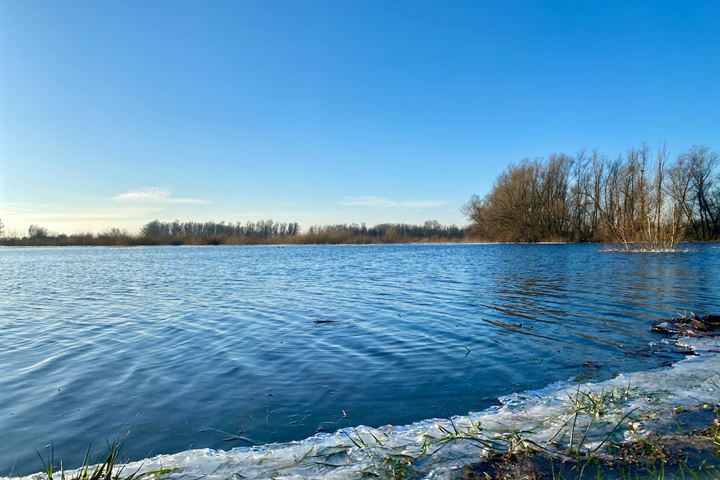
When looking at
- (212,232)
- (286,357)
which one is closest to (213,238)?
(212,232)

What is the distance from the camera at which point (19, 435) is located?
4.48m

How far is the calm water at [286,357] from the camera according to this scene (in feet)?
15.5

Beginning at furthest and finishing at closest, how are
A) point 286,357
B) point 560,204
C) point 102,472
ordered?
point 560,204 → point 286,357 → point 102,472

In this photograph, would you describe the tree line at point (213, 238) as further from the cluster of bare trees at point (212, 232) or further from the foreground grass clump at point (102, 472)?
the foreground grass clump at point (102, 472)

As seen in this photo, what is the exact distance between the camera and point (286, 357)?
7.26m

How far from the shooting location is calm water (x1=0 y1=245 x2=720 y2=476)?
4.71 meters

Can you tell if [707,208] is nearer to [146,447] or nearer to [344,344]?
[344,344]

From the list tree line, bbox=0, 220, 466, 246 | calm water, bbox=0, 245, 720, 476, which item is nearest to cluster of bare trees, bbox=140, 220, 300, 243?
tree line, bbox=0, 220, 466, 246

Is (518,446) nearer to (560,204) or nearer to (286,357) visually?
(286,357)

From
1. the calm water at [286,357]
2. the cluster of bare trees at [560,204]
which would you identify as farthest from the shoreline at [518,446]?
the cluster of bare trees at [560,204]

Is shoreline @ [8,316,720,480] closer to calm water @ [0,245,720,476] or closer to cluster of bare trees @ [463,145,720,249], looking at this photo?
calm water @ [0,245,720,476]

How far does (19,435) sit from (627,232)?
4329 centimetres

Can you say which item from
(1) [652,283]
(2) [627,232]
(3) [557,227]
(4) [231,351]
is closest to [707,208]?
(3) [557,227]

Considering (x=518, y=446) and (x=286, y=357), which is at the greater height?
(x=518, y=446)
